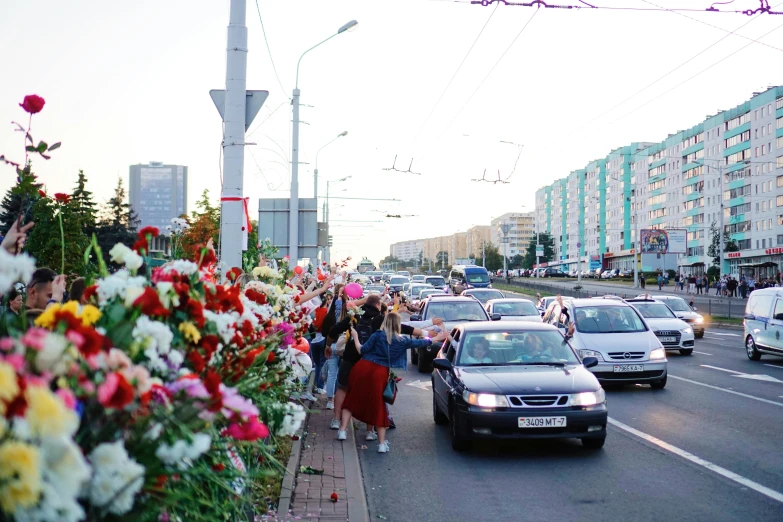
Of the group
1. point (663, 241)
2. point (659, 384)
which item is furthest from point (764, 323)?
point (663, 241)

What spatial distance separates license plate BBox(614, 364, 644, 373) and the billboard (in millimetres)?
61718

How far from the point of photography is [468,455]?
9.40 meters

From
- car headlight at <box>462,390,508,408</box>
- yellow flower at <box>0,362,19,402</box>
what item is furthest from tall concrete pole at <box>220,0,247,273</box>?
yellow flower at <box>0,362,19,402</box>

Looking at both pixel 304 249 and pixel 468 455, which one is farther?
pixel 304 249

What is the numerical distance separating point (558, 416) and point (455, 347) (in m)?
2.17

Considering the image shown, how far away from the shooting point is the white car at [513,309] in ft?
73.8

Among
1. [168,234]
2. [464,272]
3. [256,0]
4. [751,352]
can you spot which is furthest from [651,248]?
[168,234]

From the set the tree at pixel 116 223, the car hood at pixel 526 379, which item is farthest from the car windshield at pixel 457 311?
the tree at pixel 116 223

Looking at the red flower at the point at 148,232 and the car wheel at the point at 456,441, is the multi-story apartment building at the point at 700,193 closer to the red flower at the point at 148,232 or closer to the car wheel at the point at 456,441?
the car wheel at the point at 456,441

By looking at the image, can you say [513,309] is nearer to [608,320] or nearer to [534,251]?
[608,320]

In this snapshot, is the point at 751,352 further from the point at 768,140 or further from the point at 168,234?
the point at 768,140

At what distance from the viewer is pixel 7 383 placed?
5.86 feet

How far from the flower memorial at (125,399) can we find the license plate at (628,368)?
11650mm

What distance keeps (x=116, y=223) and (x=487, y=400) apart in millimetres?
81492
